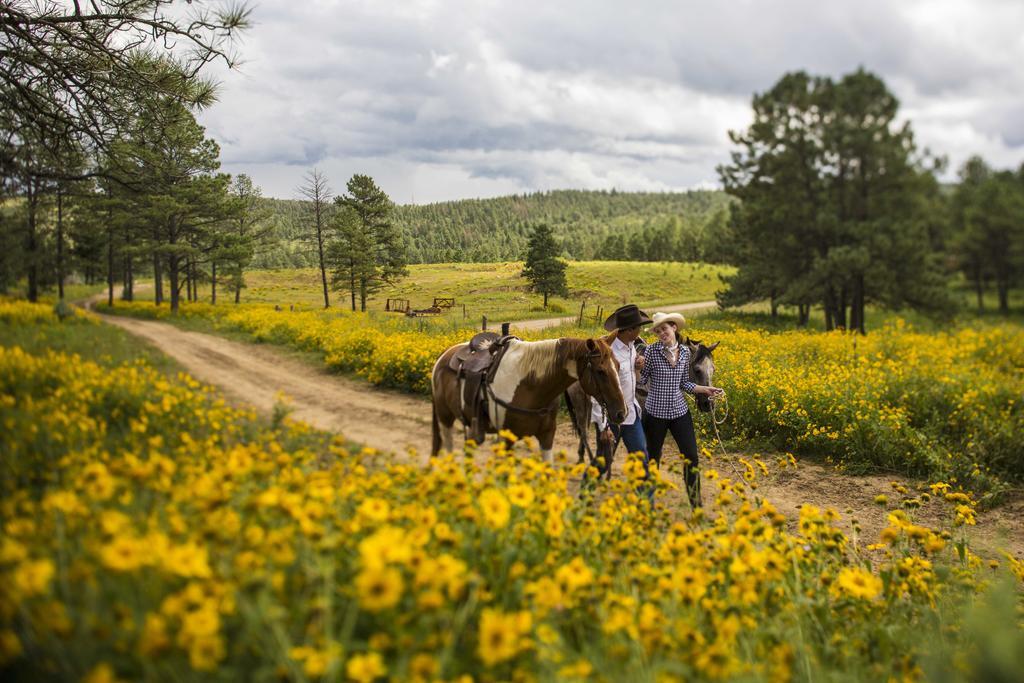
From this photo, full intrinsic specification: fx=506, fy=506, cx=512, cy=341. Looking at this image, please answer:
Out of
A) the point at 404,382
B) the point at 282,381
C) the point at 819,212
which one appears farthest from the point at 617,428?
the point at 819,212

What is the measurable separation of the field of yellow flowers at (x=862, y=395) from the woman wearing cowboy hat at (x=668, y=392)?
12.0ft

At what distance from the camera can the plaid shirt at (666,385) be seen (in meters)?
5.73

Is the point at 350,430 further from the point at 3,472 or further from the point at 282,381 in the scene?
the point at 3,472

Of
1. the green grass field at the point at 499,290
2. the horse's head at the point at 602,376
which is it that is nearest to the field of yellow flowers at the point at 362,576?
the horse's head at the point at 602,376

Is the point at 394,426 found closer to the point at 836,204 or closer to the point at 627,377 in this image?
the point at 627,377

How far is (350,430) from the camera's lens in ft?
26.9

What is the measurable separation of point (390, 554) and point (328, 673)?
0.34 meters

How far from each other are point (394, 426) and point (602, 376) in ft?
16.3

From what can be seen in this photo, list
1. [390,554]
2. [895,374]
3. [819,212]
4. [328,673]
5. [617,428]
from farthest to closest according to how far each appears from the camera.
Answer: [819,212] < [895,374] < [617,428] < [390,554] < [328,673]

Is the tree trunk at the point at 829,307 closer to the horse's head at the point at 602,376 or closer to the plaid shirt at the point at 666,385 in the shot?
the plaid shirt at the point at 666,385

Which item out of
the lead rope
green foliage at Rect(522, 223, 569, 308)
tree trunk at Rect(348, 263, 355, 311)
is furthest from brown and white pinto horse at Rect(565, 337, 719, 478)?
tree trunk at Rect(348, 263, 355, 311)

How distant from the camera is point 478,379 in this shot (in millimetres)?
5699

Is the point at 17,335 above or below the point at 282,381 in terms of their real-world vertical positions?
above

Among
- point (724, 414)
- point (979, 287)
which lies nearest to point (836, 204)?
point (724, 414)
